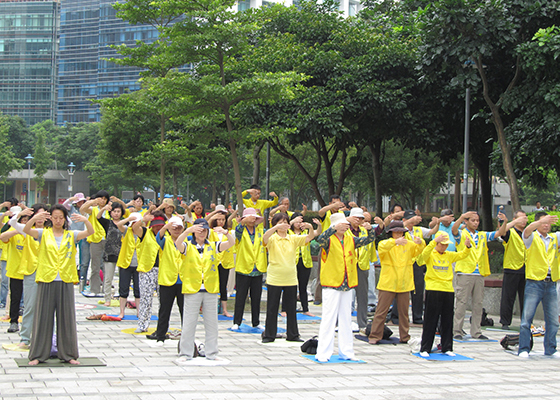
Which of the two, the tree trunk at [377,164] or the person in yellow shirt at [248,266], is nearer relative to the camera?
the person in yellow shirt at [248,266]

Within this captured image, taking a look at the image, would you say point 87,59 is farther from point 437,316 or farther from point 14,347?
point 437,316

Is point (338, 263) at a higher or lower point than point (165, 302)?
higher

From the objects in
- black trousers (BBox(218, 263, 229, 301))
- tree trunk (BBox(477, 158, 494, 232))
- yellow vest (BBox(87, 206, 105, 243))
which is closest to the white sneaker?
black trousers (BBox(218, 263, 229, 301))

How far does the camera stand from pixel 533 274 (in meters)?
9.29

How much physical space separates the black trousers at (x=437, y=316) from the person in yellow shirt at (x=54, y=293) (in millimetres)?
4699

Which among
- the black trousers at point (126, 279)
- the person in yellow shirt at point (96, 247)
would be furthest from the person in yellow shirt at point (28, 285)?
the person in yellow shirt at point (96, 247)

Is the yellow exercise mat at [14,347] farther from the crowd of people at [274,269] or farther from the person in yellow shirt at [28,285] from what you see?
the crowd of people at [274,269]

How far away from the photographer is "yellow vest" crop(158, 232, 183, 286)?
29.0ft

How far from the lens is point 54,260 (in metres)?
7.52

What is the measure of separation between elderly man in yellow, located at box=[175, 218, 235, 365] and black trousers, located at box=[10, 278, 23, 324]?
9.92 feet

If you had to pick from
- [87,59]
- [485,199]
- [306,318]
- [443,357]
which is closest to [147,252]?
[306,318]

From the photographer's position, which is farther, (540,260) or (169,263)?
(540,260)

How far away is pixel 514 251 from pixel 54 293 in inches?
306

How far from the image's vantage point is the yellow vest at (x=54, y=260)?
24.5 feet
